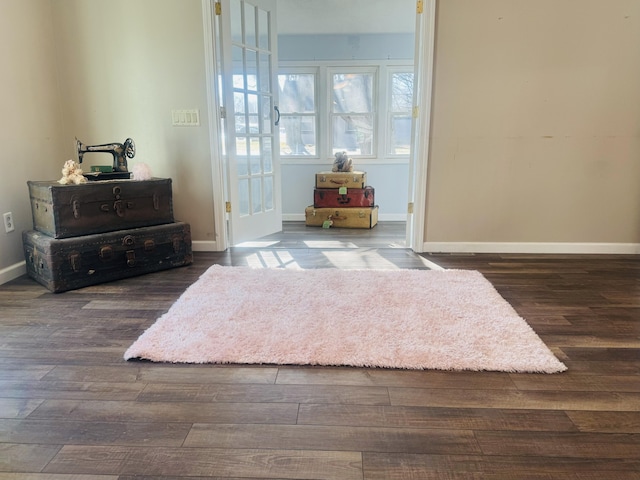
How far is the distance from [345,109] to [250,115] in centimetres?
181

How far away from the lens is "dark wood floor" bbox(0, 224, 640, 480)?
120 cm

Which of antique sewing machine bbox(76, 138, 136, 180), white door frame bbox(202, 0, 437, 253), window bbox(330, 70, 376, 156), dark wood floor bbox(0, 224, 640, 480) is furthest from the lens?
window bbox(330, 70, 376, 156)

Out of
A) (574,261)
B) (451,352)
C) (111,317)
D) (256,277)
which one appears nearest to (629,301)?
(574,261)

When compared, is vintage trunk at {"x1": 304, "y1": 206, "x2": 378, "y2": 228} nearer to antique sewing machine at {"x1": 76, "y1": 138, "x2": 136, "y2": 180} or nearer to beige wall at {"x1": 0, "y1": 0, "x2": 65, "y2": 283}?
antique sewing machine at {"x1": 76, "y1": 138, "x2": 136, "y2": 180}

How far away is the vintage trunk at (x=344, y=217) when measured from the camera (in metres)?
4.74

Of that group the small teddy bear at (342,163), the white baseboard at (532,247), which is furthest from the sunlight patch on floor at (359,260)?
the small teddy bear at (342,163)

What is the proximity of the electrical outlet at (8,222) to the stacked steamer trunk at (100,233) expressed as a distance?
12cm

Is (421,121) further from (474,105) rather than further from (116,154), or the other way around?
(116,154)

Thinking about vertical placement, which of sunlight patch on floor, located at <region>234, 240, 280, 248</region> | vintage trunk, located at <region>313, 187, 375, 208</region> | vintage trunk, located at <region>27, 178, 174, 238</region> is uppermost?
vintage trunk, located at <region>27, 178, 174, 238</region>

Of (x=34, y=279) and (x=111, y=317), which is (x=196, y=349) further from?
(x=34, y=279)

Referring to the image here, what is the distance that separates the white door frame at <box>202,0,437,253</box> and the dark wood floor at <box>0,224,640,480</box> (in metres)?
1.44

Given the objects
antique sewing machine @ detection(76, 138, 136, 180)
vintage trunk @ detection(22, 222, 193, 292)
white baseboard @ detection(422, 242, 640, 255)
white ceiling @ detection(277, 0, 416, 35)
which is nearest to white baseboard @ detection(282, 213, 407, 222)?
white baseboard @ detection(422, 242, 640, 255)

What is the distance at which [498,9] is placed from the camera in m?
3.13

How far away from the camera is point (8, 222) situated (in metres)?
2.79
